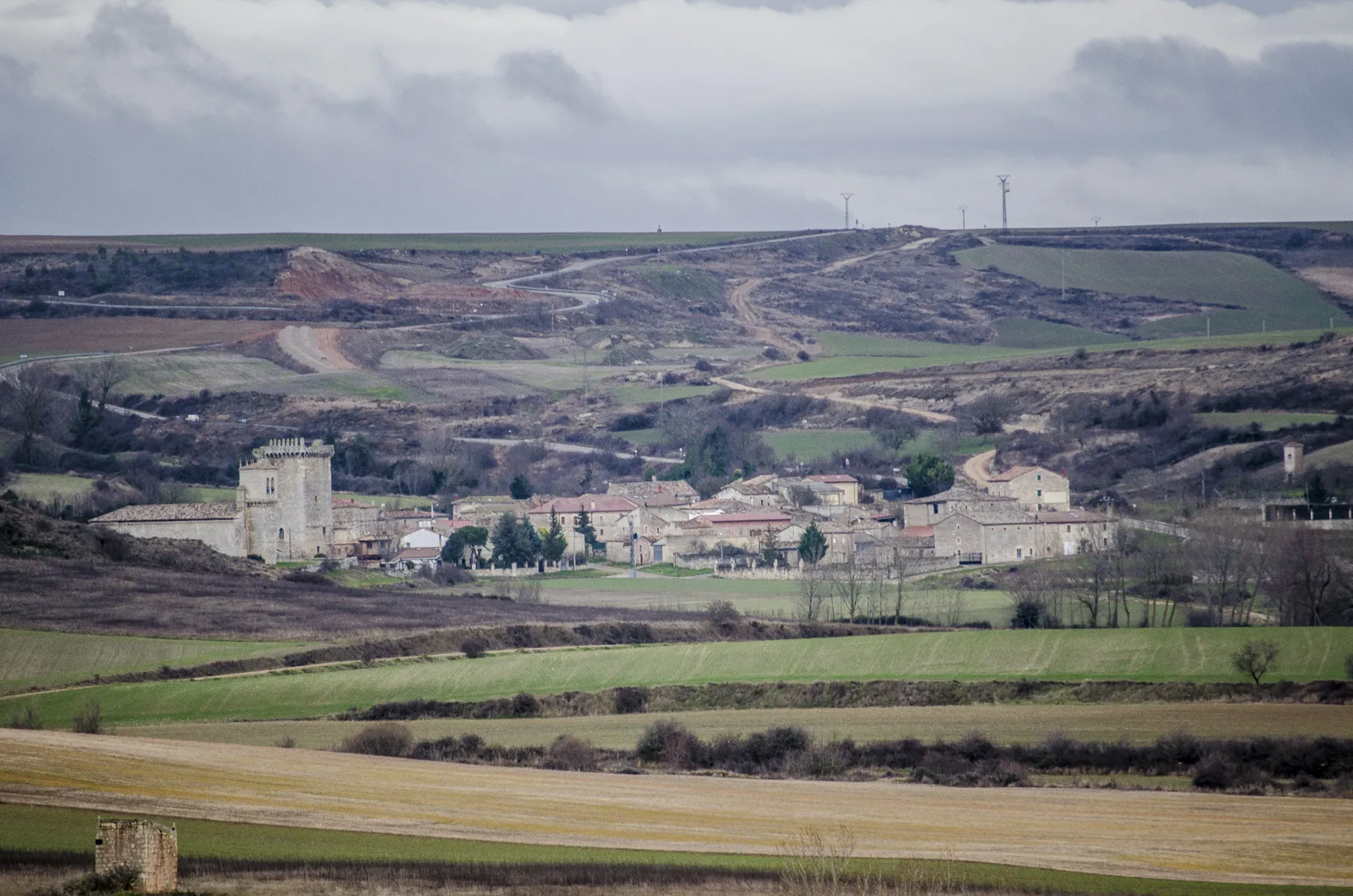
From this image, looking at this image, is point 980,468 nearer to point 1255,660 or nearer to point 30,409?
point 30,409

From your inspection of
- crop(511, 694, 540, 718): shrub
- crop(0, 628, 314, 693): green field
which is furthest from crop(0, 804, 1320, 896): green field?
crop(0, 628, 314, 693): green field

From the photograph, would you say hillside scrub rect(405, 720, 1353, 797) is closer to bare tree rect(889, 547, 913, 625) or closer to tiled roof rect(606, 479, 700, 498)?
bare tree rect(889, 547, 913, 625)

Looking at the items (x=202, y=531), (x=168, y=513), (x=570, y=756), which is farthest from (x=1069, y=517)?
(x=570, y=756)

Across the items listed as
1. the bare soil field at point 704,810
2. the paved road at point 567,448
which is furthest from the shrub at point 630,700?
the paved road at point 567,448

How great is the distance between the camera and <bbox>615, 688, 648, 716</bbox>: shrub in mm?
43000

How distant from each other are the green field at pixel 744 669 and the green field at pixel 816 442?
65.2m

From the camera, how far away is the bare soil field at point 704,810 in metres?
23.5

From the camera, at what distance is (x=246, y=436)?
389 ft

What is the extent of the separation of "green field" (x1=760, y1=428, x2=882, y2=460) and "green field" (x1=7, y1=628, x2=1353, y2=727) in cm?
6523

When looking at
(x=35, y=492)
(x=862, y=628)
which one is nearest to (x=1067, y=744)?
(x=862, y=628)

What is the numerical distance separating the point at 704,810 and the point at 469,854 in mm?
5198

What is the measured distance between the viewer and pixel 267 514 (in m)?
79.6

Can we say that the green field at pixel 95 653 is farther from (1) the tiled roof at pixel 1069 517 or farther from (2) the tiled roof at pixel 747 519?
(1) the tiled roof at pixel 1069 517

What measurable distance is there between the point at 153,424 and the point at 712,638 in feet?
258
